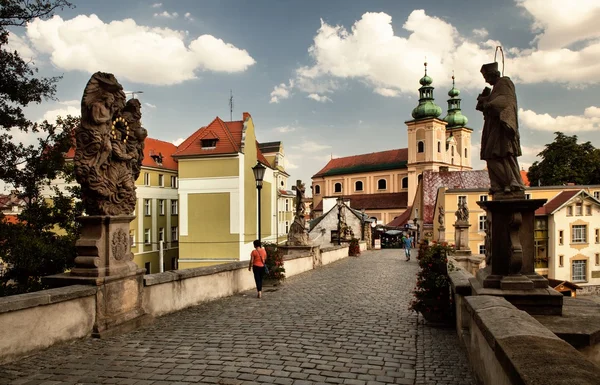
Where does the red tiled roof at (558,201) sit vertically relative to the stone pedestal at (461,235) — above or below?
above

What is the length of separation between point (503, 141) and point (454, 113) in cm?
8811

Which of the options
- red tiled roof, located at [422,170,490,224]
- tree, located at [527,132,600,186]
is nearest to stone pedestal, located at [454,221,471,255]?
red tiled roof, located at [422,170,490,224]

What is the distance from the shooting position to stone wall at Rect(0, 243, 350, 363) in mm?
5141

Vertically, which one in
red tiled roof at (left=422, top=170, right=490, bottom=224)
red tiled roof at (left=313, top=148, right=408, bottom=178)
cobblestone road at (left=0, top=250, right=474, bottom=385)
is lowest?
cobblestone road at (left=0, top=250, right=474, bottom=385)

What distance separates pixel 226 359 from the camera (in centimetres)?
531

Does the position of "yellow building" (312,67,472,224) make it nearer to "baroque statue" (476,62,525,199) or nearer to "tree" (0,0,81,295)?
"tree" (0,0,81,295)

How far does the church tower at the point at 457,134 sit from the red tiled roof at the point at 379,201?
11.9 meters

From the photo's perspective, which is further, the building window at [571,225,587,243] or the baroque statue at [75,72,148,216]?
the building window at [571,225,587,243]

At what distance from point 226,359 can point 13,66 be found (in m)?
9.15

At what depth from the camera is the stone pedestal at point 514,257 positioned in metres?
5.04

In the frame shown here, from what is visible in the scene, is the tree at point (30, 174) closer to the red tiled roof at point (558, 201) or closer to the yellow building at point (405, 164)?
the red tiled roof at point (558, 201)

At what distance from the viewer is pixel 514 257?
16.9ft

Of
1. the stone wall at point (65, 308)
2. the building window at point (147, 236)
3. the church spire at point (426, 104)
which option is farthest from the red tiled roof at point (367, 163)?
the stone wall at point (65, 308)

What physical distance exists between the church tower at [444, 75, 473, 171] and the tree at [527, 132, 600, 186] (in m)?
28.4
